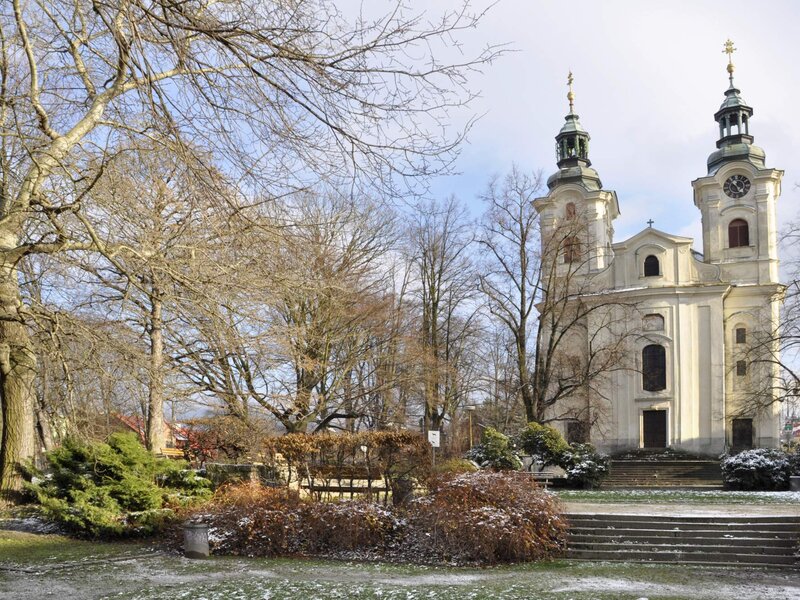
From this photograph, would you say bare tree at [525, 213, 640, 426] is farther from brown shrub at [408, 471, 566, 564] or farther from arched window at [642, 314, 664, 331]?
brown shrub at [408, 471, 566, 564]

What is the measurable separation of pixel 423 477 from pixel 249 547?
11.7 feet

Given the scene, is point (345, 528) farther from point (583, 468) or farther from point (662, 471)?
point (662, 471)

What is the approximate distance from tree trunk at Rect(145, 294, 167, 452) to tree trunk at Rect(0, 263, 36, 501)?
6.86ft

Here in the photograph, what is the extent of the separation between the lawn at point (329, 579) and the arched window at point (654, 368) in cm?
3170

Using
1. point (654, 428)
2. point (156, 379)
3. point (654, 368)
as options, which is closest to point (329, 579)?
point (156, 379)

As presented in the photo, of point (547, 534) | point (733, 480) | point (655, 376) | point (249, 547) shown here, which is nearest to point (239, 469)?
point (249, 547)

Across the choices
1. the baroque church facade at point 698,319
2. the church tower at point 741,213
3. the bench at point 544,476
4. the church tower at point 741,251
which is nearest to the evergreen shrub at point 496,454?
the bench at point 544,476

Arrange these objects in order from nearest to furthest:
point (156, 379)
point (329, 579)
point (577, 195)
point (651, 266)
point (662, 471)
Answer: point (329, 579) < point (156, 379) < point (662, 471) < point (651, 266) < point (577, 195)

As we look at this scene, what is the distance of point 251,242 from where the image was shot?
347 inches

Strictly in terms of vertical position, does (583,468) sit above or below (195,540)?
above

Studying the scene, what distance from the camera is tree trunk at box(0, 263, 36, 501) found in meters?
12.8

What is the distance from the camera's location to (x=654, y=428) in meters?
42.6

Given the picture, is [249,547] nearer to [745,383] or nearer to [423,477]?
[423,477]

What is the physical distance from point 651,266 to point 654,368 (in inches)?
220
